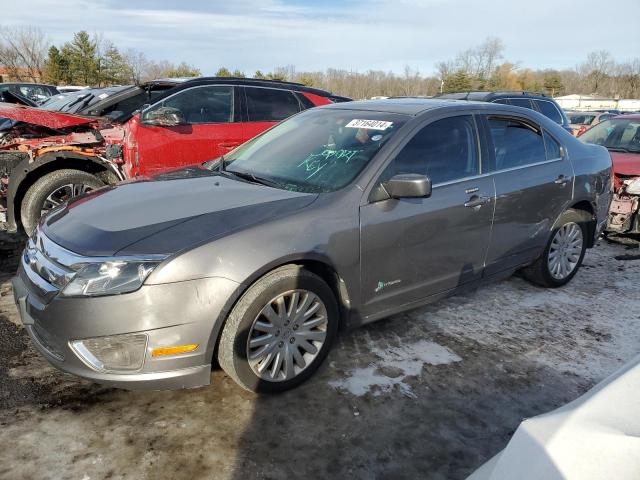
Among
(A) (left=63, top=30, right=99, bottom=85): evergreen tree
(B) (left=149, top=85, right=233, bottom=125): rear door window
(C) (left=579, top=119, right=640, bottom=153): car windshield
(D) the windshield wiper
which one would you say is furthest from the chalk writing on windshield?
(A) (left=63, top=30, right=99, bottom=85): evergreen tree

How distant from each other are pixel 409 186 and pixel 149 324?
5.43 ft

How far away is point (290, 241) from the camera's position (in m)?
2.78

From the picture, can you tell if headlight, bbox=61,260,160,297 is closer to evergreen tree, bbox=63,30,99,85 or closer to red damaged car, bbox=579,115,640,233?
red damaged car, bbox=579,115,640,233

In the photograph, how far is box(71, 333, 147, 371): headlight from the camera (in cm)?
248

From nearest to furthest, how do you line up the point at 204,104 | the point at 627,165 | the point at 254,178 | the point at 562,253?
the point at 254,178 < the point at 562,253 < the point at 204,104 < the point at 627,165

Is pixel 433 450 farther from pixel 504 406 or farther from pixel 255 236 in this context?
pixel 255 236

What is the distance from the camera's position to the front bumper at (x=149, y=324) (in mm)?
2445

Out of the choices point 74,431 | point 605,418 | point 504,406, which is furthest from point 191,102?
point 605,418

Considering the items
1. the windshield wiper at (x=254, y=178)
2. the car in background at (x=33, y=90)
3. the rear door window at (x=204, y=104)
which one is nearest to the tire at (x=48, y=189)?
the rear door window at (x=204, y=104)

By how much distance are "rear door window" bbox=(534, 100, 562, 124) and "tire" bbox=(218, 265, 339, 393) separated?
800 centimetres

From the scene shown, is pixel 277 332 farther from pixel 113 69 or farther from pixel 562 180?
pixel 113 69

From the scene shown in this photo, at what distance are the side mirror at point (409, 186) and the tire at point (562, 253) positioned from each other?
198 cm

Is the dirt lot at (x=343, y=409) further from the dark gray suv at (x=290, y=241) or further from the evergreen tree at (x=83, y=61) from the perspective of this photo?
the evergreen tree at (x=83, y=61)

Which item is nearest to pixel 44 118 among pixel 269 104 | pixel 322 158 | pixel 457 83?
pixel 269 104
